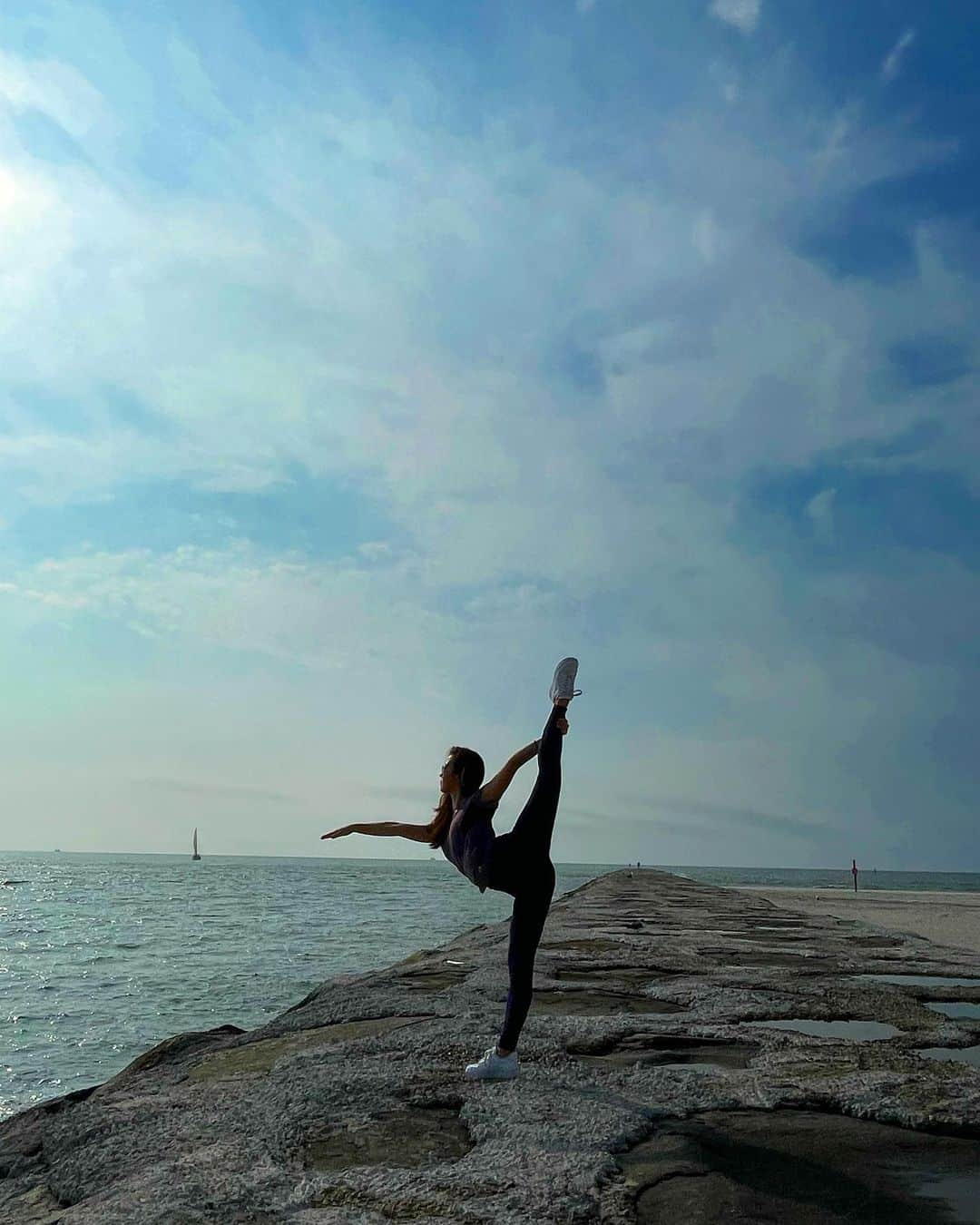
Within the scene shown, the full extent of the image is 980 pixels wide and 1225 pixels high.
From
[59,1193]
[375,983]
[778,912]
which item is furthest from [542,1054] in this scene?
[778,912]

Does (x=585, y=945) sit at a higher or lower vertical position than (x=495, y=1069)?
higher

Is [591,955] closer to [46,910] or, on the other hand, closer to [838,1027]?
[838,1027]

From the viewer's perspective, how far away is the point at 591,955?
11.6 m

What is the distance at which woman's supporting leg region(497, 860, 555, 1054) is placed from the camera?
212 inches

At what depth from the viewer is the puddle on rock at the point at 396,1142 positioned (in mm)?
4328

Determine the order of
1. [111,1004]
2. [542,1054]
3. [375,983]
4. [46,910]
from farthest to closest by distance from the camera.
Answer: [46,910] → [111,1004] → [375,983] → [542,1054]

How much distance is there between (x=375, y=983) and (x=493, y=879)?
5.23 metres

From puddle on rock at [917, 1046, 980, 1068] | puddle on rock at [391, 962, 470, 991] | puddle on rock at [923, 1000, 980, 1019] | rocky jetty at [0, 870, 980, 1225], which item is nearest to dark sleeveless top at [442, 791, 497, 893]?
rocky jetty at [0, 870, 980, 1225]

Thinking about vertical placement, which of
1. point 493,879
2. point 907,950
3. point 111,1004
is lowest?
point 111,1004

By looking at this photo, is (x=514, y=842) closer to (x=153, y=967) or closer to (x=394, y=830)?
(x=394, y=830)

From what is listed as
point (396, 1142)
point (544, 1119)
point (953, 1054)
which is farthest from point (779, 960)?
point (396, 1142)

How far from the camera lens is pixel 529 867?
17.6ft

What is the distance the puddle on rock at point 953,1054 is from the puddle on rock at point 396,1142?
10.6ft

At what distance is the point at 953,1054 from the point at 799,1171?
319 centimetres
